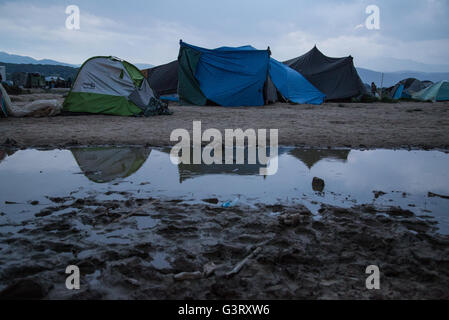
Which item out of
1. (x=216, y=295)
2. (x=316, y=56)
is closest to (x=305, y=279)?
(x=216, y=295)

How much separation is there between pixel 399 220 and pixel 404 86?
1031 inches

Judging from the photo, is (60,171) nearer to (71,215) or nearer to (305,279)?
(71,215)

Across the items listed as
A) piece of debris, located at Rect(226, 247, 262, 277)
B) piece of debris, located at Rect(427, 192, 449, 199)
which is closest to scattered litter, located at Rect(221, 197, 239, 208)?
piece of debris, located at Rect(226, 247, 262, 277)

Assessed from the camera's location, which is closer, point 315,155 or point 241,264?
point 241,264

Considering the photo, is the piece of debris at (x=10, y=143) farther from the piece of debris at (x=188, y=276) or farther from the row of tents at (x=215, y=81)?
the piece of debris at (x=188, y=276)

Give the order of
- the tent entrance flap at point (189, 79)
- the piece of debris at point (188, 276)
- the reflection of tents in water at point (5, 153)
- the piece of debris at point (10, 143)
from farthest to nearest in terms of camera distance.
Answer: the tent entrance flap at point (189, 79) → the piece of debris at point (10, 143) → the reflection of tents in water at point (5, 153) → the piece of debris at point (188, 276)

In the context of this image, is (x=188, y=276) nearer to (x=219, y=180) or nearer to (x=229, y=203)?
(x=229, y=203)

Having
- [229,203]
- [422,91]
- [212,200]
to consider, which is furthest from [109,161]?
[422,91]

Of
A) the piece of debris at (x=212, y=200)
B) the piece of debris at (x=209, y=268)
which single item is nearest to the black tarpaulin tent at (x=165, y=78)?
the piece of debris at (x=212, y=200)

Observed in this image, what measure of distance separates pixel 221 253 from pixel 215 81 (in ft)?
40.8

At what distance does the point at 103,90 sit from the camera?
1040 cm

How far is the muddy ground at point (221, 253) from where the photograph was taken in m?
1.97

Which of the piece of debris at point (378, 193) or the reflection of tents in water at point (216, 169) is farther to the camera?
the reflection of tents in water at point (216, 169)
